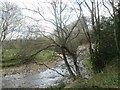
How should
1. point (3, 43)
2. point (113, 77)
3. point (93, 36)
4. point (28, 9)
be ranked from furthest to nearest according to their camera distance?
1. point (3, 43)
2. point (93, 36)
3. point (28, 9)
4. point (113, 77)

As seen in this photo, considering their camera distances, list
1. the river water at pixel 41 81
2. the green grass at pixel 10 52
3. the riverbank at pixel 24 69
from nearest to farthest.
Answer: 1. the river water at pixel 41 81
2. the green grass at pixel 10 52
3. the riverbank at pixel 24 69

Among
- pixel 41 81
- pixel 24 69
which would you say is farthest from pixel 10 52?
pixel 24 69

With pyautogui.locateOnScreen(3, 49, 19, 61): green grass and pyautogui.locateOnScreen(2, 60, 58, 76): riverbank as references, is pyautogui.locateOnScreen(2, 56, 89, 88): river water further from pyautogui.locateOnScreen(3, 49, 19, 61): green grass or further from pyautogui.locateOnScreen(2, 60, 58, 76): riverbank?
pyautogui.locateOnScreen(2, 60, 58, 76): riverbank

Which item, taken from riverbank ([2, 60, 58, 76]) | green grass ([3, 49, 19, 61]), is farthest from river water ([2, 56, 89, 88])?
riverbank ([2, 60, 58, 76])

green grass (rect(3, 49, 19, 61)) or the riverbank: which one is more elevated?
green grass (rect(3, 49, 19, 61))

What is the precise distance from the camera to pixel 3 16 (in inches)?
1282

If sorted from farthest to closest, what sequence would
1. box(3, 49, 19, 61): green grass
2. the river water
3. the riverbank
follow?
1. the riverbank
2. box(3, 49, 19, 61): green grass
3. the river water

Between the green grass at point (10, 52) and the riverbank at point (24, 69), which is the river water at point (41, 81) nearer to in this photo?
the green grass at point (10, 52)

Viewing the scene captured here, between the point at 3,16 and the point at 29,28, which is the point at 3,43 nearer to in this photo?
the point at 3,16

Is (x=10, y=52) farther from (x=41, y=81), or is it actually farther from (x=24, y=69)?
(x=24, y=69)

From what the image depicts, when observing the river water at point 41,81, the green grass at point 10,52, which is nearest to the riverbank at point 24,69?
the green grass at point 10,52

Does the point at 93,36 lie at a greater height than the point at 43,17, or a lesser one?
lesser

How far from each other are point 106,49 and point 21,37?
5417 millimetres

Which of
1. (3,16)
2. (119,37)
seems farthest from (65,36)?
(3,16)
